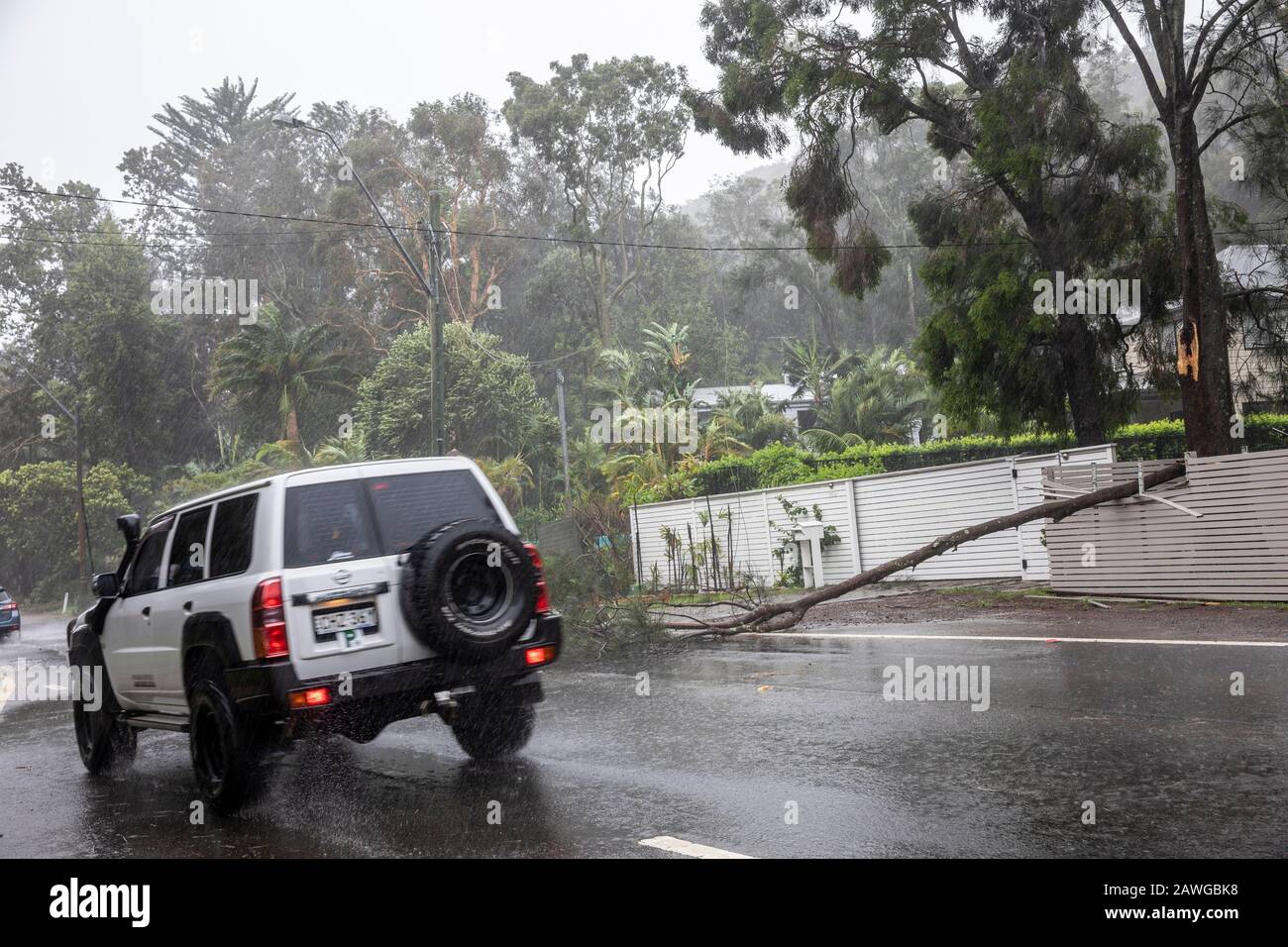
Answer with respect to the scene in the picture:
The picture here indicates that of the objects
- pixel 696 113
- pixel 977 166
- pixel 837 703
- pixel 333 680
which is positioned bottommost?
pixel 837 703

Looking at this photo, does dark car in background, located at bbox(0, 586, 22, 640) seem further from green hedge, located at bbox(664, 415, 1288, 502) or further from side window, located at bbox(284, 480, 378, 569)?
side window, located at bbox(284, 480, 378, 569)

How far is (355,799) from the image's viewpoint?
7102 millimetres

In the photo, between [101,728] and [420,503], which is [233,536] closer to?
[420,503]

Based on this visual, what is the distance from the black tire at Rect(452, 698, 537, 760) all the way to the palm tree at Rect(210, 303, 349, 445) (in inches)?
1476

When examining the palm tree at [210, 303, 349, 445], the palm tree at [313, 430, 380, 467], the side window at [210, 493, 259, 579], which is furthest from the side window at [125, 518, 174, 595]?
the palm tree at [210, 303, 349, 445]

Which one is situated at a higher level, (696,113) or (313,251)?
(313,251)

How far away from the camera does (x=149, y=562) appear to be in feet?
28.0

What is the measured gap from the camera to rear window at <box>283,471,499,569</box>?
6.93m

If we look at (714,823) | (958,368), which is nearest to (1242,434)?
(958,368)

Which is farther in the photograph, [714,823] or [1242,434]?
[1242,434]

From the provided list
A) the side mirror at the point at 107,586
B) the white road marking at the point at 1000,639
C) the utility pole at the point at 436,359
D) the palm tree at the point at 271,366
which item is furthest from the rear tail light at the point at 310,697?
the palm tree at the point at 271,366

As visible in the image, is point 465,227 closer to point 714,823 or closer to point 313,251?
point 313,251
